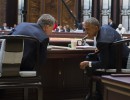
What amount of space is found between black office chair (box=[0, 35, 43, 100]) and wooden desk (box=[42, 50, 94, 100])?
41.3 inches

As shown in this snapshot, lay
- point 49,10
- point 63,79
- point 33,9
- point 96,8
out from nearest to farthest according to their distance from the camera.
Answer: point 63,79
point 33,9
point 49,10
point 96,8

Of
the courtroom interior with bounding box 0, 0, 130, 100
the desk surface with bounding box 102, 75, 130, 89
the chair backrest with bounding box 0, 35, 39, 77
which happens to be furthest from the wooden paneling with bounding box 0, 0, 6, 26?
the desk surface with bounding box 102, 75, 130, 89

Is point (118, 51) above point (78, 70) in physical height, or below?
above

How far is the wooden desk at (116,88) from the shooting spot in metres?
1.56

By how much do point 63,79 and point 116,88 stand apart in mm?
2661

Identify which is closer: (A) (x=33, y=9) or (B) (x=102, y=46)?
(B) (x=102, y=46)

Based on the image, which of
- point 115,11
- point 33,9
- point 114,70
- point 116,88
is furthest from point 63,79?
point 115,11

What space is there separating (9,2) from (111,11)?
14.5 feet

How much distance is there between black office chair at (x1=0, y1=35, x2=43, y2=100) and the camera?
2896 mm

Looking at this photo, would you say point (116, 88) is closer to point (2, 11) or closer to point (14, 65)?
point (14, 65)

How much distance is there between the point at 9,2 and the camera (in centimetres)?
1560

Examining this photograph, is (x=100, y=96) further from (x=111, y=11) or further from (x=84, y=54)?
(x=111, y=11)

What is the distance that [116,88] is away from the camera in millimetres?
1634

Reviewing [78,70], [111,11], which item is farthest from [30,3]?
[78,70]
